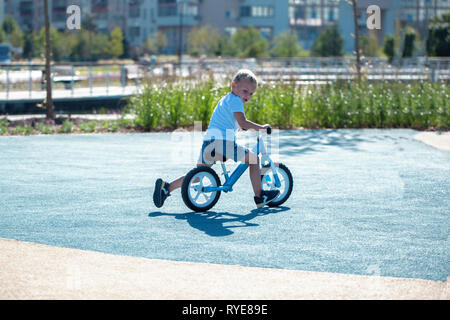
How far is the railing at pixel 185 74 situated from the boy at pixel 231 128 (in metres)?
10.2

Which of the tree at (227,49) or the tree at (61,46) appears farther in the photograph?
the tree at (227,49)

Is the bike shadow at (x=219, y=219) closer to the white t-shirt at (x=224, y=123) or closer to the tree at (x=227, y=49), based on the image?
the white t-shirt at (x=224, y=123)

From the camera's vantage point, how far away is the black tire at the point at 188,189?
285 inches

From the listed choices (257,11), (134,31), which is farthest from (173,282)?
(134,31)

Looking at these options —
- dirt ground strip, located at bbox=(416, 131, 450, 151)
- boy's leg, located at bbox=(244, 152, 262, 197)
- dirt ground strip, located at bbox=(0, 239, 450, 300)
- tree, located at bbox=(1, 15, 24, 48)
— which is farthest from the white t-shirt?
tree, located at bbox=(1, 15, 24, 48)

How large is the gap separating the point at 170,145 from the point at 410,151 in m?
4.34

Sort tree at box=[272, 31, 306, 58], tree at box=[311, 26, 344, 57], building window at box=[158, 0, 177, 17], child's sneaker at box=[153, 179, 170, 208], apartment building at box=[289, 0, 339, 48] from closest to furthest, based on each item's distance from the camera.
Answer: child's sneaker at box=[153, 179, 170, 208] → tree at box=[311, 26, 344, 57] → tree at box=[272, 31, 306, 58] → building window at box=[158, 0, 177, 17] → apartment building at box=[289, 0, 339, 48]

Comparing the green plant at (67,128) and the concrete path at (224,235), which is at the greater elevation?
the green plant at (67,128)

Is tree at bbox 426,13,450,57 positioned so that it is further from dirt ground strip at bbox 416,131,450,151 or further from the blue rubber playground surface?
the blue rubber playground surface

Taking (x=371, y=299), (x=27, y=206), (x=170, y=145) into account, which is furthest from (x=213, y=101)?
(x=371, y=299)

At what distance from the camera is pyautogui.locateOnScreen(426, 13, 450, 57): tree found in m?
47.5

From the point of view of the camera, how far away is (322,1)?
98938 millimetres

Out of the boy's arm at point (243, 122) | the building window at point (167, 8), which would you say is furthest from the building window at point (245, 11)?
Answer: the boy's arm at point (243, 122)

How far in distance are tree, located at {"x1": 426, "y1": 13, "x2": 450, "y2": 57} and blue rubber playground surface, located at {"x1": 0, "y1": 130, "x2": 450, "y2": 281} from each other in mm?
37174
